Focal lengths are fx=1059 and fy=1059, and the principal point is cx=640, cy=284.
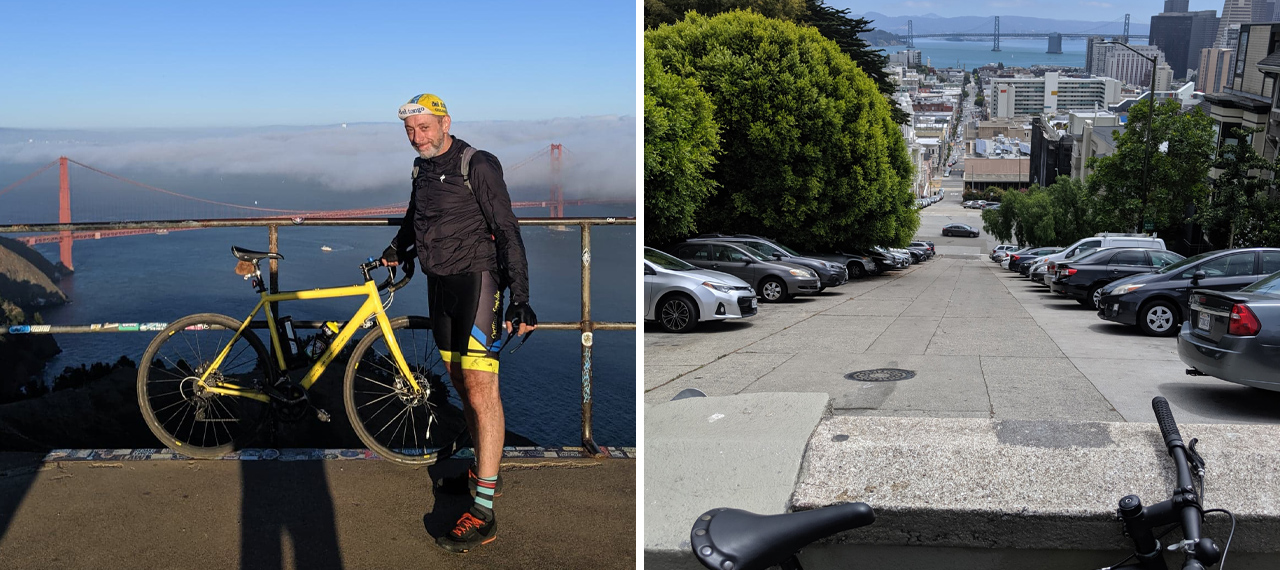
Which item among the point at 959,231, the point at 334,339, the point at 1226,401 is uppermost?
the point at 334,339

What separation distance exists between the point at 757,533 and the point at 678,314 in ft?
35.1

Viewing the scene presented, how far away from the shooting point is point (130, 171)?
507 inches

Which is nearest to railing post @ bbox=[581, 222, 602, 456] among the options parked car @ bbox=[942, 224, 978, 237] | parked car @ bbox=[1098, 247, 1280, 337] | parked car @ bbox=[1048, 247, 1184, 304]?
parked car @ bbox=[1098, 247, 1280, 337]

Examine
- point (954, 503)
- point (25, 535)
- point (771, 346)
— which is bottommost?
point (771, 346)

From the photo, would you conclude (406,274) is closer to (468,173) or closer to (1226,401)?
(468,173)

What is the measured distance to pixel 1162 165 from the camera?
122 ft

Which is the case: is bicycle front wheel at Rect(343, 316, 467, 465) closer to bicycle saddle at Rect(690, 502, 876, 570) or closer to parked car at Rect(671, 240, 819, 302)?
bicycle saddle at Rect(690, 502, 876, 570)

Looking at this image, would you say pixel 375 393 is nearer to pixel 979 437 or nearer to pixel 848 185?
pixel 979 437

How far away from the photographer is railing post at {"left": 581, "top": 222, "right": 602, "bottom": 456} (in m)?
3.93

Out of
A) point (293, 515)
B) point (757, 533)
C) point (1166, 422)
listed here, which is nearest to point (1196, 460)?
point (1166, 422)

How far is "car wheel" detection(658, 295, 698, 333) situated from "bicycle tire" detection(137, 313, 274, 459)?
25.9ft

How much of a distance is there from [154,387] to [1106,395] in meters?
6.22

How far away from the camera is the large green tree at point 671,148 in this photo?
16969 millimetres

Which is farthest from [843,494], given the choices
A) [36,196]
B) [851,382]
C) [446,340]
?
[36,196]
